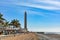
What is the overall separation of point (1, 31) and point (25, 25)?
147ft

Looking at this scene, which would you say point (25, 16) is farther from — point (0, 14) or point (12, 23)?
point (0, 14)

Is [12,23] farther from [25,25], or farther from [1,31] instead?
[1,31]

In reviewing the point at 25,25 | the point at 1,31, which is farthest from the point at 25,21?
the point at 1,31

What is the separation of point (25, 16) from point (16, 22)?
321 inches

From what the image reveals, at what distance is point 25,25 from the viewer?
106 meters

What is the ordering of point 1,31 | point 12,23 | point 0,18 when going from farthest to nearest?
1. point 12,23
2. point 0,18
3. point 1,31

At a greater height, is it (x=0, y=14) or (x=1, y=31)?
(x=0, y=14)

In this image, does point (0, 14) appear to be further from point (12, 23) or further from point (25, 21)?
point (25, 21)

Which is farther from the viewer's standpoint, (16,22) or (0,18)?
(16,22)

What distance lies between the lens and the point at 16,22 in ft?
336

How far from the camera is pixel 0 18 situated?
77.6 meters

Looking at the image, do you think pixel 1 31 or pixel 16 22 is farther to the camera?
pixel 16 22

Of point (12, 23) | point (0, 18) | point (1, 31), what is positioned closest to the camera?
point (1, 31)

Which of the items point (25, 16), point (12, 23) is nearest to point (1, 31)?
point (12, 23)
